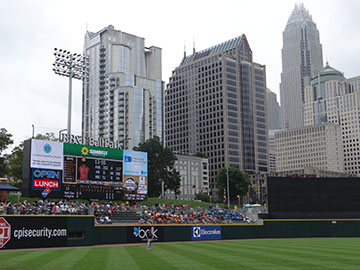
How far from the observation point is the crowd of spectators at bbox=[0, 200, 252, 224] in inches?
1391

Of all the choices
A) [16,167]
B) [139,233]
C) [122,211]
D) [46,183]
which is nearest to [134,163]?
[122,211]

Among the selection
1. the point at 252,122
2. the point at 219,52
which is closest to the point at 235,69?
the point at 219,52

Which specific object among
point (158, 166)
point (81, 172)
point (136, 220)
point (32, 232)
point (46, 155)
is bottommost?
point (32, 232)

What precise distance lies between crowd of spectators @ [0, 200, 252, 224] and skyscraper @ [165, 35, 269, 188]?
107843 millimetres

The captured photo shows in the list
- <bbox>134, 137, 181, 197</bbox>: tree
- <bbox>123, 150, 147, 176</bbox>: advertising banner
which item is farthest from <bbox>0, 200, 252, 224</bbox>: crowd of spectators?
<bbox>134, 137, 181, 197</bbox>: tree

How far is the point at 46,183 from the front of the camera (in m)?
41.5

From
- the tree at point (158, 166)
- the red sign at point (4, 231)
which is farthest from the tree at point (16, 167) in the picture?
the red sign at point (4, 231)

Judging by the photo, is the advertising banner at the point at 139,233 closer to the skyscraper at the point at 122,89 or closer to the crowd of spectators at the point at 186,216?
the crowd of spectators at the point at 186,216

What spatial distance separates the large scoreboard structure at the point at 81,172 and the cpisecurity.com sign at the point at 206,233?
8367 millimetres

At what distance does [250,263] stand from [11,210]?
20.0 meters

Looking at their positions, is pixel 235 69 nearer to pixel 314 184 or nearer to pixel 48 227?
pixel 314 184

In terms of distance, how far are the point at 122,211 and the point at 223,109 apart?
12228 centimetres

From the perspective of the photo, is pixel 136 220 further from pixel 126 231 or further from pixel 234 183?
pixel 234 183

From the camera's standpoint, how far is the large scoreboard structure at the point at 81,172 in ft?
135
